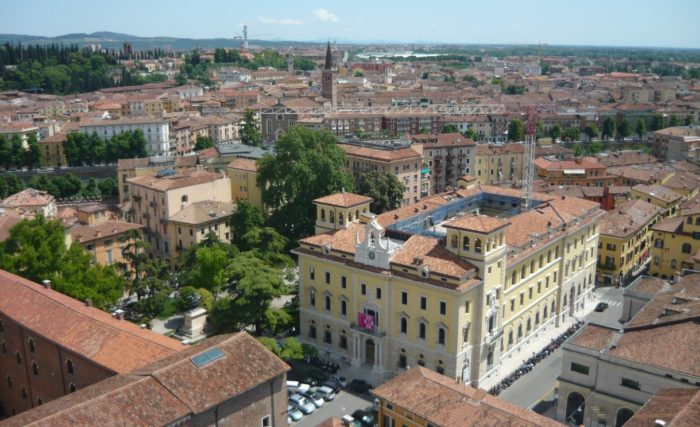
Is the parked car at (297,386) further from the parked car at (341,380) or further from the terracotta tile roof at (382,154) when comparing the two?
the terracotta tile roof at (382,154)

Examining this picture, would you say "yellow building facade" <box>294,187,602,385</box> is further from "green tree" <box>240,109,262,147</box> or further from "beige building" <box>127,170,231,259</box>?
"green tree" <box>240,109,262,147</box>

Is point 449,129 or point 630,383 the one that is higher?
point 449,129

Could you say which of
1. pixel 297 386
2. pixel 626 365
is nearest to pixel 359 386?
pixel 297 386

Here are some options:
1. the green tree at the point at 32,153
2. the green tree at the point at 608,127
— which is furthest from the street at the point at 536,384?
the green tree at the point at 608,127

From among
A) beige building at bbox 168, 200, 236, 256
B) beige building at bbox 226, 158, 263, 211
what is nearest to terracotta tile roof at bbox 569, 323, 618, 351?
beige building at bbox 168, 200, 236, 256

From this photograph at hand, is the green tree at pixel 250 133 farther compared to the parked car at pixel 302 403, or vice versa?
the green tree at pixel 250 133

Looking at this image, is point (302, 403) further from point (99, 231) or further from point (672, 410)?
point (99, 231)

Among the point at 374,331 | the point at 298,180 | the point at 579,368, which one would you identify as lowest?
the point at 374,331

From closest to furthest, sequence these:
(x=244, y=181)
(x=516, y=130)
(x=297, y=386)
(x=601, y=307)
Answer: (x=297, y=386) → (x=601, y=307) → (x=244, y=181) → (x=516, y=130)
